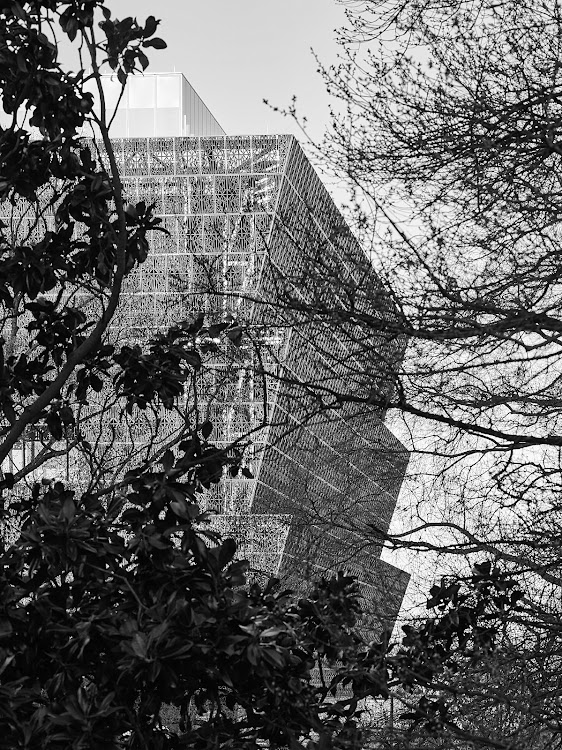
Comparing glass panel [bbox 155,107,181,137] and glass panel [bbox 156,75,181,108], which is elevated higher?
glass panel [bbox 156,75,181,108]

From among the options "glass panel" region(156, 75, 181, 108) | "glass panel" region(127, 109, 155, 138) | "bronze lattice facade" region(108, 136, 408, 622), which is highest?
"glass panel" region(156, 75, 181, 108)

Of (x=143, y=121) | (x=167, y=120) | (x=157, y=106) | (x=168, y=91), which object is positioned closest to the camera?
(x=143, y=121)

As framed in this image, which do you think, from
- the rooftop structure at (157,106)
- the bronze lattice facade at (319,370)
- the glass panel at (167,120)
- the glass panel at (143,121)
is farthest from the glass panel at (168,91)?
the bronze lattice facade at (319,370)

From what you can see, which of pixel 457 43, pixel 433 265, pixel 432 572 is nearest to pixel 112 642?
pixel 433 265

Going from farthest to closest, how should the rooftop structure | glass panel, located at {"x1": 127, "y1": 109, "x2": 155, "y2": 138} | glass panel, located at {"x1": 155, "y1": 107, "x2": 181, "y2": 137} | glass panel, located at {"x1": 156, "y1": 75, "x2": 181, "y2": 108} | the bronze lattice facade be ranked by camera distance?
glass panel, located at {"x1": 155, "y1": 107, "x2": 181, "y2": 137}
glass panel, located at {"x1": 127, "y1": 109, "x2": 155, "y2": 138}
the rooftop structure
glass panel, located at {"x1": 156, "y1": 75, "x2": 181, "y2": 108}
the bronze lattice facade

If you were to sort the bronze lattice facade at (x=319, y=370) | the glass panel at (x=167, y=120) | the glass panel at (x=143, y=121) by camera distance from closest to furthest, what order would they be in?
the bronze lattice facade at (x=319, y=370) < the glass panel at (x=143, y=121) < the glass panel at (x=167, y=120)

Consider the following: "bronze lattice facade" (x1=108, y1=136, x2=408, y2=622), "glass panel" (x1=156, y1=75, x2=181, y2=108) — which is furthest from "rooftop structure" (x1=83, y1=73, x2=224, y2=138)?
"bronze lattice facade" (x1=108, y1=136, x2=408, y2=622)

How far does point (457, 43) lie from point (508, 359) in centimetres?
152

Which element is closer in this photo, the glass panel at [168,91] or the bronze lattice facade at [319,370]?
the bronze lattice facade at [319,370]

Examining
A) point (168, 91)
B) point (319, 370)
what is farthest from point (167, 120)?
point (319, 370)

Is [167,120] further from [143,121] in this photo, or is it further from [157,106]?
[143,121]

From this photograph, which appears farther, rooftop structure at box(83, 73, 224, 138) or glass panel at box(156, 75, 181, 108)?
rooftop structure at box(83, 73, 224, 138)

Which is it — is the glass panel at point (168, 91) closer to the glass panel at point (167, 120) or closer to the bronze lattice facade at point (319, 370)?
the glass panel at point (167, 120)

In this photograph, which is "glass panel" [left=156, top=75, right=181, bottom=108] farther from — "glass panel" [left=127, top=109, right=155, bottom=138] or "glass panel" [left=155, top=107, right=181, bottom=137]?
"glass panel" [left=127, top=109, right=155, bottom=138]
